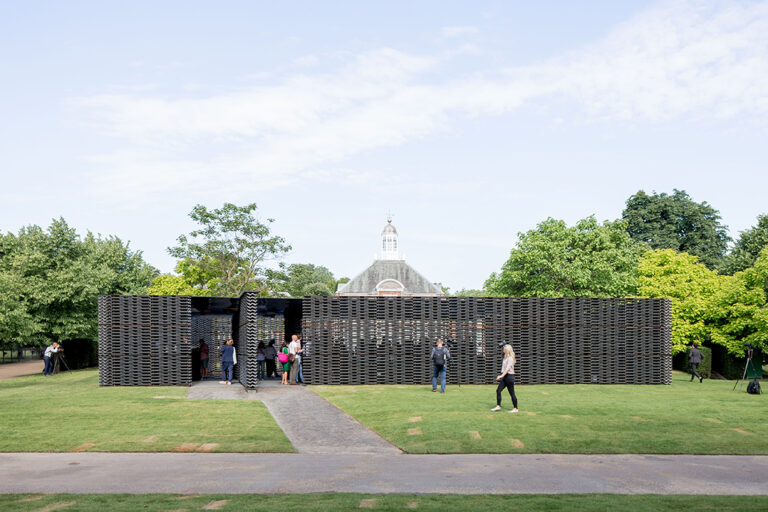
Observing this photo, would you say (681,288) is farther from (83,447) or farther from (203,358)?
(83,447)

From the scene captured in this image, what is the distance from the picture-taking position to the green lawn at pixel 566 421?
501 inches

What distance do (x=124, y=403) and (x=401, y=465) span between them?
10.5m

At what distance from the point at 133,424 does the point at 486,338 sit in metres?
14.6

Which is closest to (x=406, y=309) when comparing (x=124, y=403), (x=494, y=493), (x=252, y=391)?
(x=252, y=391)

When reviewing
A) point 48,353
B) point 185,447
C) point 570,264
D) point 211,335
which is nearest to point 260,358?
point 211,335

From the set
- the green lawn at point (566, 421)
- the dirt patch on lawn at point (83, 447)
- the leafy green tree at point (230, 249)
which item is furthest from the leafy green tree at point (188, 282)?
the dirt patch on lawn at point (83, 447)

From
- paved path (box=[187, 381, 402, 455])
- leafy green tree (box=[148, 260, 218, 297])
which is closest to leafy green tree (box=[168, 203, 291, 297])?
leafy green tree (box=[148, 260, 218, 297])

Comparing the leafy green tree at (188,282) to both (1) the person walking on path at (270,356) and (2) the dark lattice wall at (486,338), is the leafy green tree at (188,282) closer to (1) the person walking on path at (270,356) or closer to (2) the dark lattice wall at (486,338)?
(1) the person walking on path at (270,356)

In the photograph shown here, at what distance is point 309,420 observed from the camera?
15930 millimetres

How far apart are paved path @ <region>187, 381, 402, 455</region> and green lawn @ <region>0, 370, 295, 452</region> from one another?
0.39 metres

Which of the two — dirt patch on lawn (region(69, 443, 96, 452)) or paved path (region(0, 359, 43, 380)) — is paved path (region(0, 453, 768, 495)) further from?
paved path (region(0, 359, 43, 380))

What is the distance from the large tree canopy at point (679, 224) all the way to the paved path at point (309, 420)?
4607 centimetres

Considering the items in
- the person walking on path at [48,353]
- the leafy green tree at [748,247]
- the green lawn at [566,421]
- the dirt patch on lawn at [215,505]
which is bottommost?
the person walking on path at [48,353]

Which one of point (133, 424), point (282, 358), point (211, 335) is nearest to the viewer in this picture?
point (133, 424)
